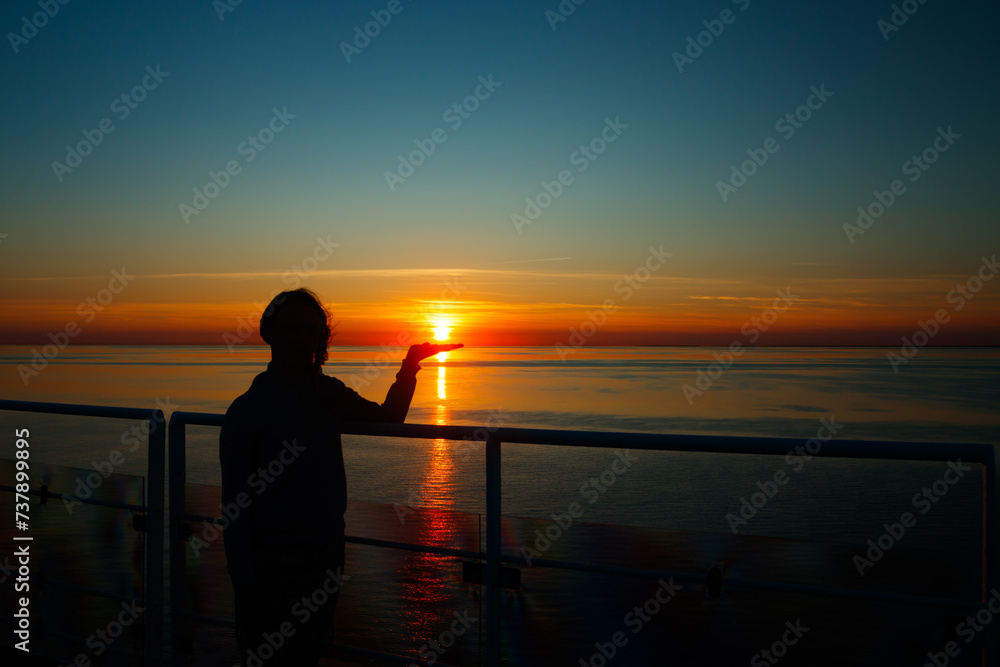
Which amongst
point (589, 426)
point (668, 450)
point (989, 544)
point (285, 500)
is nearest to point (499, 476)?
point (668, 450)

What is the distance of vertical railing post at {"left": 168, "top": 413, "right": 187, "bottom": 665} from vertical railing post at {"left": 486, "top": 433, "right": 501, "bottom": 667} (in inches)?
54.6

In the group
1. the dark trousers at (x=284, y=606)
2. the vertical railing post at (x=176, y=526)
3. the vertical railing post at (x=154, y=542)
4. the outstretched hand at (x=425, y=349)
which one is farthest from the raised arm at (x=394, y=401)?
the vertical railing post at (x=154, y=542)

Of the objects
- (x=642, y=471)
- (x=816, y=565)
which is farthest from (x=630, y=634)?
(x=642, y=471)

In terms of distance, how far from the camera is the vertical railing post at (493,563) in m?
2.49

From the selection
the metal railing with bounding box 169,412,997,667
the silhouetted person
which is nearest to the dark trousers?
the silhouetted person

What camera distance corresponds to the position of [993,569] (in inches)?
74.9

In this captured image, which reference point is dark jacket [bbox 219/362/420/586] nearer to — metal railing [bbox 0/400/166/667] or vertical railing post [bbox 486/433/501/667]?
vertical railing post [bbox 486/433/501/667]

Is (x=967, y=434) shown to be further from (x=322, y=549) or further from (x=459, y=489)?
(x=322, y=549)

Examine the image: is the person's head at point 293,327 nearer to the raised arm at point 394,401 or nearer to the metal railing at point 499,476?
Answer: the raised arm at point 394,401

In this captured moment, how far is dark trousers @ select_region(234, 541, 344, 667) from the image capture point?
2.24m

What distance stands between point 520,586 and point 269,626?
0.82 meters

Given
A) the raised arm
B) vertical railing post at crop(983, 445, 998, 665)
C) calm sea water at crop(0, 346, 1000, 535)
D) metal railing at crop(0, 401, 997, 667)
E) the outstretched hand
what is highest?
calm sea water at crop(0, 346, 1000, 535)

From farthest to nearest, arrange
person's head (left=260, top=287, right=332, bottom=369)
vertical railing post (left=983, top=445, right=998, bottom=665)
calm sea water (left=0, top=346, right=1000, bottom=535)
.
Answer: calm sea water (left=0, top=346, right=1000, bottom=535) < person's head (left=260, top=287, right=332, bottom=369) < vertical railing post (left=983, top=445, right=998, bottom=665)

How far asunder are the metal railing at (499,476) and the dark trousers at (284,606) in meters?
0.36
